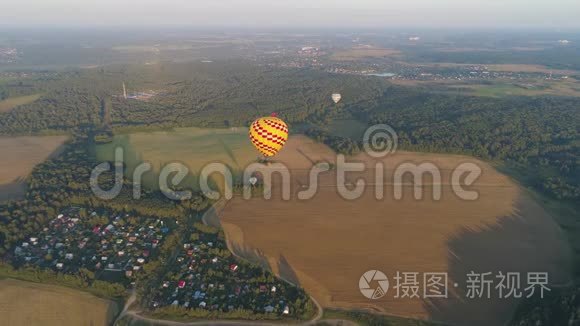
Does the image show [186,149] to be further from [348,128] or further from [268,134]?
[348,128]

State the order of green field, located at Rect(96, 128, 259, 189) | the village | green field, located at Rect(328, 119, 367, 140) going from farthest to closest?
green field, located at Rect(328, 119, 367, 140)
green field, located at Rect(96, 128, 259, 189)
the village

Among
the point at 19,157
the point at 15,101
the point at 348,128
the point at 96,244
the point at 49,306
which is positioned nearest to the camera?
the point at 49,306

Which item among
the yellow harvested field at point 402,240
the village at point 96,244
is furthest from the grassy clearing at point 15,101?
the yellow harvested field at point 402,240

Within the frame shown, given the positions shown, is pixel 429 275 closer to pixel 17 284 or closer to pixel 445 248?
pixel 445 248

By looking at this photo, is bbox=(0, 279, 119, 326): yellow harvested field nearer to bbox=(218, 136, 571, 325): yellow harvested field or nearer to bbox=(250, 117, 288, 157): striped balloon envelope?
bbox=(218, 136, 571, 325): yellow harvested field

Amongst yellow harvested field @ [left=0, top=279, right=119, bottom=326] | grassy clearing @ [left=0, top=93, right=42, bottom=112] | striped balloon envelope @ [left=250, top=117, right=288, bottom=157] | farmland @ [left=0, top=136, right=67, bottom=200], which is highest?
striped balloon envelope @ [left=250, top=117, right=288, bottom=157]

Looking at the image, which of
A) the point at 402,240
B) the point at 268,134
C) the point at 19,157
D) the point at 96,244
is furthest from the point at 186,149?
the point at 402,240

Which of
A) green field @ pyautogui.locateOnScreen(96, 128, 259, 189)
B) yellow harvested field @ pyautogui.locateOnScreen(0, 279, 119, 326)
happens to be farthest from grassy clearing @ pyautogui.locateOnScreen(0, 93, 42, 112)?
yellow harvested field @ pyautogui.locateOnScreen(0, 279, 119, 326)
